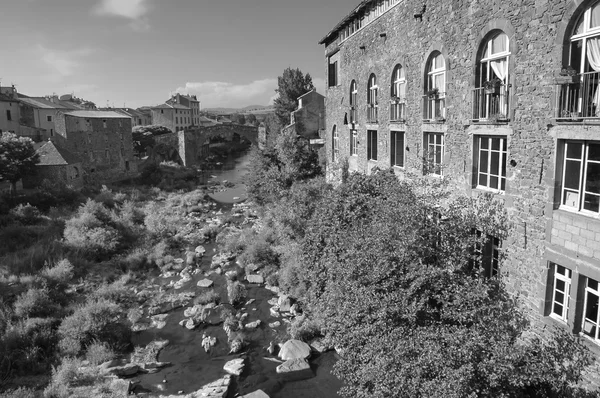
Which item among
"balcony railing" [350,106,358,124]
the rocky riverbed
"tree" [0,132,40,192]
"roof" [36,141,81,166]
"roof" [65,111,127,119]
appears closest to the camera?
the rocky riverbed

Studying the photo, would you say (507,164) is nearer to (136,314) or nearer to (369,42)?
(369,42)

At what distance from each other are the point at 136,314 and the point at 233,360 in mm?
4769

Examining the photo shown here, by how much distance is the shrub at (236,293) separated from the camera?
1566 cm

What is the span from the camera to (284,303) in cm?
1494

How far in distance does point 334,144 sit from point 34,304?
16033 millimetres

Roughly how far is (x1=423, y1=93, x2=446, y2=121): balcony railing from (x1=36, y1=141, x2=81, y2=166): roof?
82.1 ft

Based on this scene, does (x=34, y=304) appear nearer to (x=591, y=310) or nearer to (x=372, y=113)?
(x=372, y=113)

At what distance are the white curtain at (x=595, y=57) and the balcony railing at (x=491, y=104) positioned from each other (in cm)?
182

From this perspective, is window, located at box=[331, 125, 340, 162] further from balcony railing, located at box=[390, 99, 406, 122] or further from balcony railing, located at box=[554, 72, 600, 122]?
balcony railing, located at box=[554, 72, 600, 122]

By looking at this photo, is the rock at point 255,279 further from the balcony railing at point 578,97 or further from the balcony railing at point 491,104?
the balcony railing at point 578,97

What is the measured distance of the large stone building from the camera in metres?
6.96

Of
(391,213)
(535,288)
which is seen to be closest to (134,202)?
(391,213)

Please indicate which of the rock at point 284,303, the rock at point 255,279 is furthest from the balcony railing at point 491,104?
the rock at point 255,279

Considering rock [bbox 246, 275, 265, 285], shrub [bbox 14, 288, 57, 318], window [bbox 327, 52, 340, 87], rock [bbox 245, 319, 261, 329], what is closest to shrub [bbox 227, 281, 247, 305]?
rock [bbox 246, 275, 265, 285]
